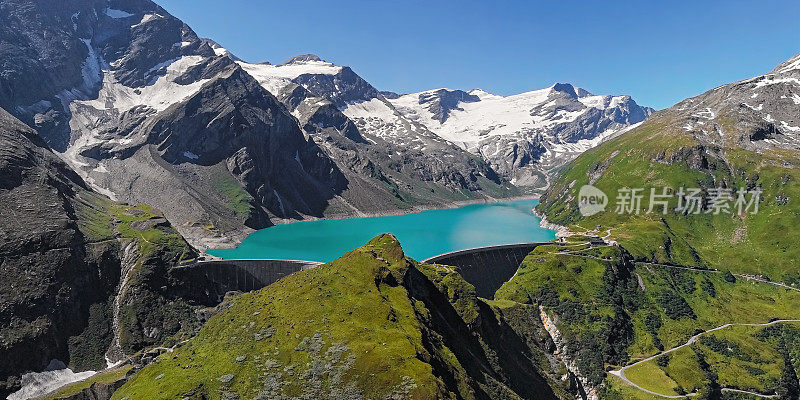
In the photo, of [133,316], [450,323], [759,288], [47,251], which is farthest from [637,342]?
[47,251]

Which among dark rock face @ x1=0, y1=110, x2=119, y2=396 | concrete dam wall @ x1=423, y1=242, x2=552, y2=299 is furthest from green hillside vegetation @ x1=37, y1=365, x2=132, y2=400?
concrete dam wall @ x1=423, y1=242, x2=552, y2=299

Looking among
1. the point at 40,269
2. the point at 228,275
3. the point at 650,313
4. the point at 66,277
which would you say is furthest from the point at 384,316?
the point at 650,313

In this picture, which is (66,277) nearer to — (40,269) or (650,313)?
(40,269)

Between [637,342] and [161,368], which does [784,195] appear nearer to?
[637,342]

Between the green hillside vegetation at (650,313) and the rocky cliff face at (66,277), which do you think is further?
the green hillside vegetation at (650,313)

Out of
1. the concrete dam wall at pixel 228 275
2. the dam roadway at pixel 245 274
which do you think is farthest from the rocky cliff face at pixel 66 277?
the concrete dam wall at pixel 228 275

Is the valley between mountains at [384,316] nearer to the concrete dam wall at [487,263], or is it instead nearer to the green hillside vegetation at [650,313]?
the green hillside vegetation at [650,313]

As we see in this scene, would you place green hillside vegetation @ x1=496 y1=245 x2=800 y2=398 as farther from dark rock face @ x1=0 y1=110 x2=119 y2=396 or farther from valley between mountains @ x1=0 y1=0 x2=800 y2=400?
dark rock face @ x1=0 y1=110 x2=119 y2=396
